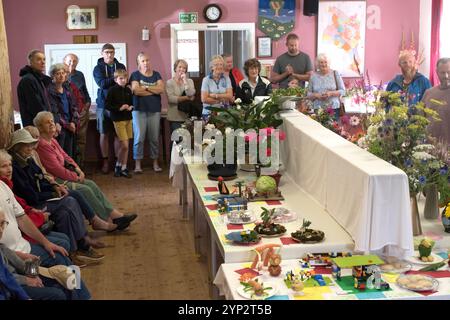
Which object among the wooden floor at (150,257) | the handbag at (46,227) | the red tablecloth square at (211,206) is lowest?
the wooden floor at (150,257)

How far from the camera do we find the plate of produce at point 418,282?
3.41m

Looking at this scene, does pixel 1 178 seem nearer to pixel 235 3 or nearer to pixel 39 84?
pixel 39 84

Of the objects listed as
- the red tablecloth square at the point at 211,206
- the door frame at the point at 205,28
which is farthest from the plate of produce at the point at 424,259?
the door frame at the point at 205,28

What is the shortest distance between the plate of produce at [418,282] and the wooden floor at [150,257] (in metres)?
1.75

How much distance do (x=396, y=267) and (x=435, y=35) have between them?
22.1 feet

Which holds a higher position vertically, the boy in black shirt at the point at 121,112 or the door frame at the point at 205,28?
the door frame at the point at 205,28

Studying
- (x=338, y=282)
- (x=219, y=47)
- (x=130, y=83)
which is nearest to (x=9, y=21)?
(x=130, y=83)

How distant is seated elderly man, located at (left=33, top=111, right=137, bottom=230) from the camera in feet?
19.2

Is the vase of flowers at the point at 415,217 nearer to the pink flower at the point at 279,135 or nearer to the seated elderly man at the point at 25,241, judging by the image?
the pink flower at the point at 279,135

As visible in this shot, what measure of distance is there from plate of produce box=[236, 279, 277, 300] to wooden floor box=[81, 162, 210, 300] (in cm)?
147

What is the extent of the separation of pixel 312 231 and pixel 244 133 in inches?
59.8

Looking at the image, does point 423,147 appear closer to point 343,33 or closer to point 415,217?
point 415,217

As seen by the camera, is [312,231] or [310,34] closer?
[312,231]

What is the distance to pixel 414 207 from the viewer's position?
408 centimetres
